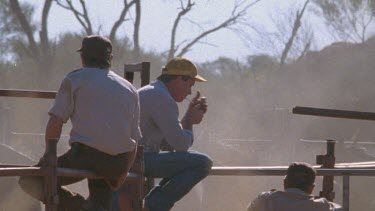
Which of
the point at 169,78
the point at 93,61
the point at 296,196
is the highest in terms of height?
the point at 93,61

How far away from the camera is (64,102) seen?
6.12m

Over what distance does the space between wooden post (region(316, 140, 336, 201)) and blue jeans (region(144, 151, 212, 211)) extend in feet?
3.68

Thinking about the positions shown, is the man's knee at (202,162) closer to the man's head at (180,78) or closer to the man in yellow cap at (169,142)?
the man in yellow cap at (169,142)

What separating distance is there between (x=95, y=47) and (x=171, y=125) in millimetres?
830

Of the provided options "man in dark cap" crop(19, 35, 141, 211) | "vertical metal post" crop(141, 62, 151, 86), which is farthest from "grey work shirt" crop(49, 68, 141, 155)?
"vertical metal post" crop(141, 62, 151, 86)

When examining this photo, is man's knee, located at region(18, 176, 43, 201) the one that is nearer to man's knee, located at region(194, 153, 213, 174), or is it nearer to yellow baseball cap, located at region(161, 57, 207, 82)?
man's knee, located at region(194, 153, 213, 174)

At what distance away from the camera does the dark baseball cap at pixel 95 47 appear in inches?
245

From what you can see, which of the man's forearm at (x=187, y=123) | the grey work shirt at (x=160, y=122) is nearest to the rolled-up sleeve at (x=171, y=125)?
the grey work shirt at (x=160, y=122)

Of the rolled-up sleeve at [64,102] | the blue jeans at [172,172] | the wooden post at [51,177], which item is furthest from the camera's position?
the blue jeans at [172,172]

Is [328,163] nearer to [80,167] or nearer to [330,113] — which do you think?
[330,113]

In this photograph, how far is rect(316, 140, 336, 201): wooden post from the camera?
767 cm

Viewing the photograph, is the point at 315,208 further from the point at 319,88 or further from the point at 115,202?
the point at 319,88

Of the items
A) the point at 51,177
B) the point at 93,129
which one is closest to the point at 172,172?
the point at 93,129

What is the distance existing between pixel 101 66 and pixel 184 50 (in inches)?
1219
